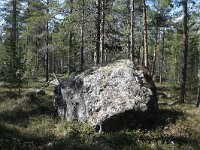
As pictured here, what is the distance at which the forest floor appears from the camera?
45.0ft

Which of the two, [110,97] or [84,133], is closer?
[84,133]

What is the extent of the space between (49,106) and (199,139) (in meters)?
10.1

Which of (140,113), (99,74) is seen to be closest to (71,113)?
(99,74)

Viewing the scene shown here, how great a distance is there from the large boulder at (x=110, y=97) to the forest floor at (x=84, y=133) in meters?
0.61

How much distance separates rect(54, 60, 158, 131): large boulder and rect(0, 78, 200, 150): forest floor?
611 millimetres

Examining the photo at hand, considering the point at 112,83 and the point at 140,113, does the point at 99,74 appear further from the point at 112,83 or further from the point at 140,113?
the point at 140,113

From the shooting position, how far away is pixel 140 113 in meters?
16.8

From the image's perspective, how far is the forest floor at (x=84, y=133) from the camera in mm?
13703

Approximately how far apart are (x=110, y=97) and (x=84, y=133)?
2.34 m

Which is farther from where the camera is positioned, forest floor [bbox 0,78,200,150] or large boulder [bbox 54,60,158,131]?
large boulder [bbox 54,60,158,131]

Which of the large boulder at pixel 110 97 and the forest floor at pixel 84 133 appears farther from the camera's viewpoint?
the large boulder at pixel 110 97

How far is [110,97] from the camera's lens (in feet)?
57.1

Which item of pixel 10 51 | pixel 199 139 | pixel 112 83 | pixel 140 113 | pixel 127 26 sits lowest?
pixel 199 139

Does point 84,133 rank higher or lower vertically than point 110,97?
lower
